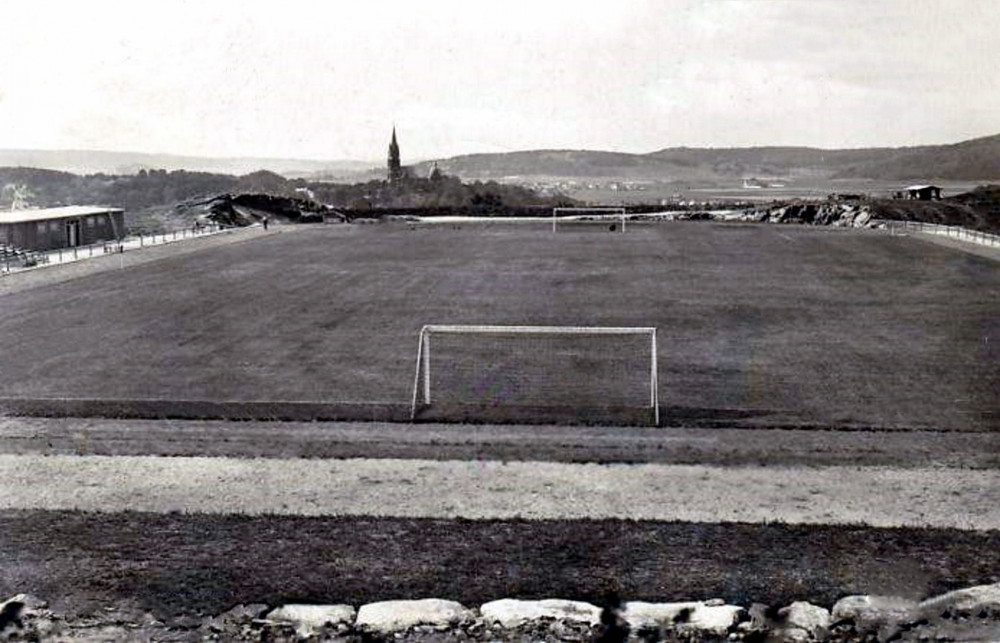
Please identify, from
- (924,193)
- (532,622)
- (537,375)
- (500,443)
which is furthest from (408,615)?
(924,193)

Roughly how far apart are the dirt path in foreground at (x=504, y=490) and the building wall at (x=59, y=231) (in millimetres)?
41571

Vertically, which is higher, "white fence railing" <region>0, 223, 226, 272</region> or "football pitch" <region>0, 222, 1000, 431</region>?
"white fence railing" <region>0, 223, 226, 272</region>

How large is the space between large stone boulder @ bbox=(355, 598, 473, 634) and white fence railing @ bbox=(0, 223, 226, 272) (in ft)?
133

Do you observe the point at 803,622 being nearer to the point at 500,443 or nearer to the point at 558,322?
the point at 500,443

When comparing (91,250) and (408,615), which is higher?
(91,250)

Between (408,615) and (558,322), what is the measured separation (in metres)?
20.4

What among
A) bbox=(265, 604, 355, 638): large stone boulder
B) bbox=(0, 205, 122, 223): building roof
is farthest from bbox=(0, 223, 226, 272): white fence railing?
bbox=(265, 604, 355, 638): large stone boulder

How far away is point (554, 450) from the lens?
15.1 meters

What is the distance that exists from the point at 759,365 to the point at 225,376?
39.0ft

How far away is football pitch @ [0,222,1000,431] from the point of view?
19516 mm

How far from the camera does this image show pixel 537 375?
70.2 feet

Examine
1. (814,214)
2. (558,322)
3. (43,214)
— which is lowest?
(558,322)

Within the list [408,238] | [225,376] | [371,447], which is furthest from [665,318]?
[408,238]

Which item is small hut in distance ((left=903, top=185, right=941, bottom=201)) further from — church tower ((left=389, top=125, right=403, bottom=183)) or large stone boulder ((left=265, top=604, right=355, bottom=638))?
large stone boulder ((left=265, top=604, right=355, bottom=638))
